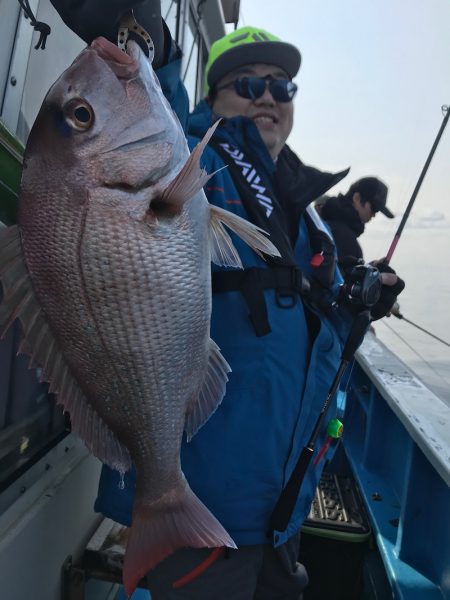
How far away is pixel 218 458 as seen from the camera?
1.30m

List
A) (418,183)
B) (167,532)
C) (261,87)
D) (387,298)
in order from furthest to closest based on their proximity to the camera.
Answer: (418,183), (387,298), (261,87), (167,532)

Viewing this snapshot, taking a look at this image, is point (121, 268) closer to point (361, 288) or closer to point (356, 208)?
point (361, 288)

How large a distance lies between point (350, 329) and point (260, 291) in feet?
2.10

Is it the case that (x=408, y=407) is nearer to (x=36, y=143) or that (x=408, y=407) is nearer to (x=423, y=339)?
(x=36, y=143)

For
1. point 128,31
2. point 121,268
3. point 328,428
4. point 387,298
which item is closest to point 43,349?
point 121,268

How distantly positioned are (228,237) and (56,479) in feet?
3.37

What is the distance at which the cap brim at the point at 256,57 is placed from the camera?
69.4 inches

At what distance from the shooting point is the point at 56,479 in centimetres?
156

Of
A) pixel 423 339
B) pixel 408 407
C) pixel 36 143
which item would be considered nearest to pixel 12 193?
pixel 36 143

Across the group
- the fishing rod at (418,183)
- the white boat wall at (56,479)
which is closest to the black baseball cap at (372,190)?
the fishing rod at (418,183)

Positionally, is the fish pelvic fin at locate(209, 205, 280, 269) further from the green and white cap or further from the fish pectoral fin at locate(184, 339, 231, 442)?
the green and white cap

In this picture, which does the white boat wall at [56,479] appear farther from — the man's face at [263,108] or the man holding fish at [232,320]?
the man's face at [263,108]

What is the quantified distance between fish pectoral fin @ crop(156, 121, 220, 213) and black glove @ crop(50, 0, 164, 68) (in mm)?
309

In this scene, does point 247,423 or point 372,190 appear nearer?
point 247,423
